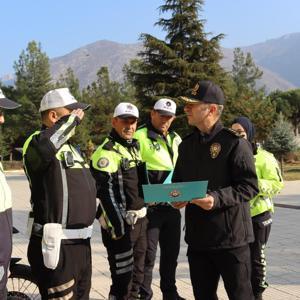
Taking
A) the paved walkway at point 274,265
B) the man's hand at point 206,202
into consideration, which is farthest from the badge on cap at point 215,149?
the paved walkway at point 274,265

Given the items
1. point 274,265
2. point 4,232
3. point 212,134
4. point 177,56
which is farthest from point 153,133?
point 177,56

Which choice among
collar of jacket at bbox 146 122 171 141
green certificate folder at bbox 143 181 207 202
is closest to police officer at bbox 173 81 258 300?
green certificate folder at bbox 143 181 207 202

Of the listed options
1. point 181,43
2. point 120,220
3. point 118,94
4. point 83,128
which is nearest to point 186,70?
point 181,43

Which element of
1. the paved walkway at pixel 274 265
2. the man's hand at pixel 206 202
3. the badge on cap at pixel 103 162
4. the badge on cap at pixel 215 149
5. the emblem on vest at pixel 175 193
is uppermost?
the badge on cap at pixel 215 149

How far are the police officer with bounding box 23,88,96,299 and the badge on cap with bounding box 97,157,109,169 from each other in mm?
772

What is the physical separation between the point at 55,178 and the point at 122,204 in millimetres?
1144

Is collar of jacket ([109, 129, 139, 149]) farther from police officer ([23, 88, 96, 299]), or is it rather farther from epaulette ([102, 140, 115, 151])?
police officer ([23, 88, 96, 299])

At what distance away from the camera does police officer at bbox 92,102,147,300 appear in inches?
158

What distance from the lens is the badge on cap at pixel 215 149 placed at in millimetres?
3031

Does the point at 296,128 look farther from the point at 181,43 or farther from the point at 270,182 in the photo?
the point at 270,182

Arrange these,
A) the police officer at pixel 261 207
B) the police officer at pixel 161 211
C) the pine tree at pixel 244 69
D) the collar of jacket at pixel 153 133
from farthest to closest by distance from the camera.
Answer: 1. the pine tree at pixel 244 69
2. the collar of jacket at pixel 153 133
3. the police officer at pixel 161 211
4. the police officer at pixel 261 207

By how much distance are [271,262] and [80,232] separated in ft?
13.9

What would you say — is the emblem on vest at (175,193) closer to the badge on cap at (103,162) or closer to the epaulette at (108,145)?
the badge on cap at (103,162)

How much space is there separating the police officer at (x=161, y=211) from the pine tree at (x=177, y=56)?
1037 inches
